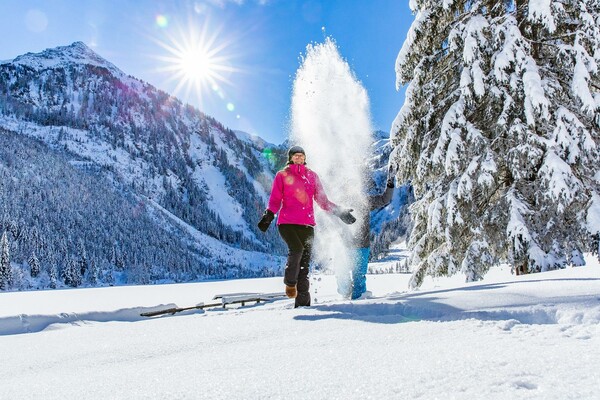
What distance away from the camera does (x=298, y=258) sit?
5105mm

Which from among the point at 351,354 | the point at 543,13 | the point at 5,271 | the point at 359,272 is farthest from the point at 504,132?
the point at 5,271

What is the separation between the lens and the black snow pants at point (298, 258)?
5.04 meters

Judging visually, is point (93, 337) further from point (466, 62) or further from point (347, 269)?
point (466, 62)

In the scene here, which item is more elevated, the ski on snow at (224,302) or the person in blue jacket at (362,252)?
the person in blue jacket at (362,252)

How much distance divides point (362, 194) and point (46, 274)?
10097 centimetres

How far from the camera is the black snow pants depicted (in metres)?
5.04

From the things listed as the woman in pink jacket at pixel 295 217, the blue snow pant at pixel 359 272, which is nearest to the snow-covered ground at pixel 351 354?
the woman in pink jacket at pixel 295 217

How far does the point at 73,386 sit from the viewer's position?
207cm

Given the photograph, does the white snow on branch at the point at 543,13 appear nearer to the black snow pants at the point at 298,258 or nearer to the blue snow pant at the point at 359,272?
the blue snow pant at the point at 359,272

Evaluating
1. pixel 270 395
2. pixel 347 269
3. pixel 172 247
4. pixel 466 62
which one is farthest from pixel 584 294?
pixel 172 247

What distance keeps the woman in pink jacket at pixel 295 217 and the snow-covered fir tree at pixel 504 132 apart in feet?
12.4

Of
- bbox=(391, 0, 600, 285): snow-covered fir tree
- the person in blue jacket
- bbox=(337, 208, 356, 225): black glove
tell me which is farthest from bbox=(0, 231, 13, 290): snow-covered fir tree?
bbox=(337, 208, 356, 225): black glove

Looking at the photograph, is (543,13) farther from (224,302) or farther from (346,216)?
(224,302)

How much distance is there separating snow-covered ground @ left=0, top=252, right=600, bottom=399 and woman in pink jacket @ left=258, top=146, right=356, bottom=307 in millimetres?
990
